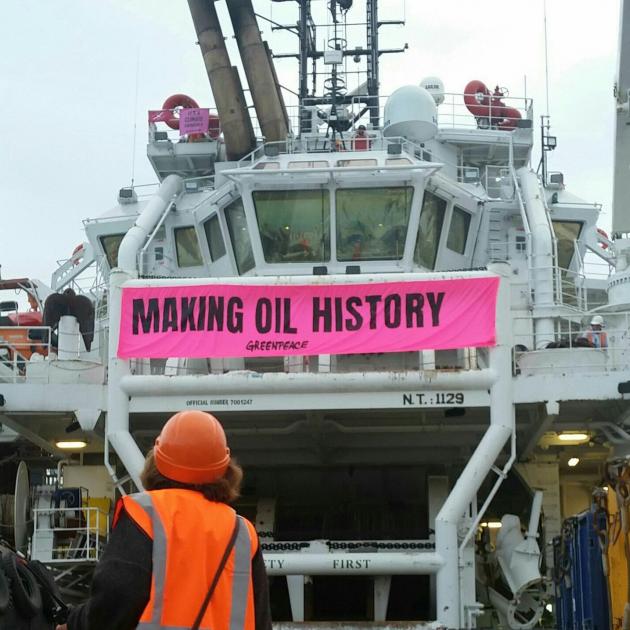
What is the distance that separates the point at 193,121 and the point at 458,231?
323 inches

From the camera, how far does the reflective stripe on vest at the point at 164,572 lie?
12.1 feet

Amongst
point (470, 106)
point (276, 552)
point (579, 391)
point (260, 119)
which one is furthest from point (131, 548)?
point (470, 106)

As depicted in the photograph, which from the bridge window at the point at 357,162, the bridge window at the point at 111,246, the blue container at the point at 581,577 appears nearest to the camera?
the blue container at the point at 581,577

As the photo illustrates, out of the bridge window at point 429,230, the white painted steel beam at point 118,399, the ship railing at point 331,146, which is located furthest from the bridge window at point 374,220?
the white painted steel beam at point 118,399

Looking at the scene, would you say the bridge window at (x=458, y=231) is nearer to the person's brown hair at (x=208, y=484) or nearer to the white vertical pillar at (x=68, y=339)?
the white vertical pillar at (x=68, y=339)

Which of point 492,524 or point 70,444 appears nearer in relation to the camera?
point 70,444

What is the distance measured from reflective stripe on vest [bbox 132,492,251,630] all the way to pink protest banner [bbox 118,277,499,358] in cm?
1185

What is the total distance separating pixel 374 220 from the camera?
19250 millimetres

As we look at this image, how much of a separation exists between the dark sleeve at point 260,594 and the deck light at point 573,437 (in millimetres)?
14423

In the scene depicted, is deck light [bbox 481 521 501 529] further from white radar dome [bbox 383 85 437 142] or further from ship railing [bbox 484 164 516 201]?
white radar dome [bbox 383 85 437 142]

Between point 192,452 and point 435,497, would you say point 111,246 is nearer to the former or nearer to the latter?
point 435,497

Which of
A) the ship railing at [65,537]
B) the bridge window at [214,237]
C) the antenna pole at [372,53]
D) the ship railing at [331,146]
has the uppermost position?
the antenna pole at [372,53]

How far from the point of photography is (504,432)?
15.3 meters

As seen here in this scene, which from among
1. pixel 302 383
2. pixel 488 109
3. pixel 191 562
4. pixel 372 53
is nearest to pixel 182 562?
pixel 191 562
